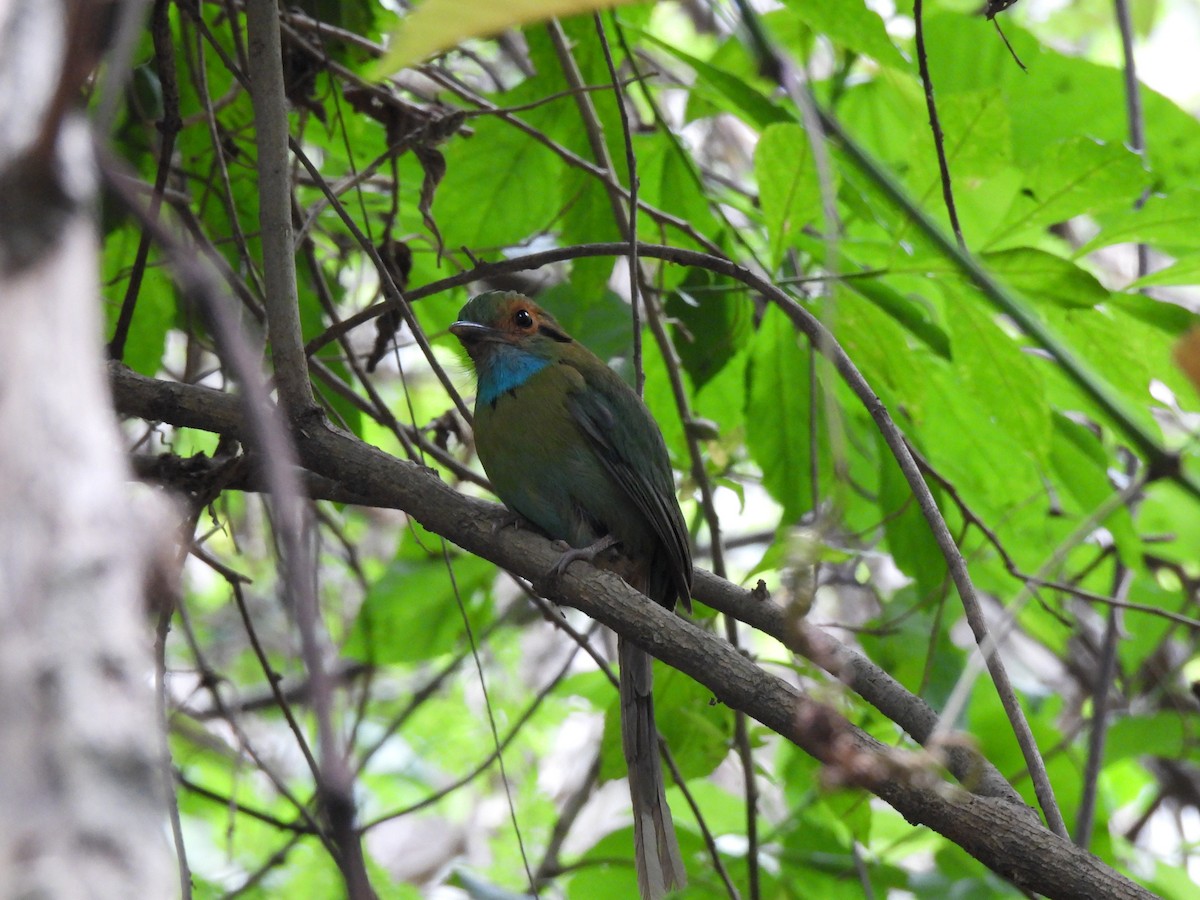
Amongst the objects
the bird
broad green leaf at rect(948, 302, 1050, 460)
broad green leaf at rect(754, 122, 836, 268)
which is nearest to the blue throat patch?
the bird

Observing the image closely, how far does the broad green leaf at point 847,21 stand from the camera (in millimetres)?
2824

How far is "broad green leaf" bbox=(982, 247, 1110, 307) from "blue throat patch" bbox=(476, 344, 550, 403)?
1.50 metres

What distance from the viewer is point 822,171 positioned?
1.56 m

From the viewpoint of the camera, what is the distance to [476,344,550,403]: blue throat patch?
13.0 ft

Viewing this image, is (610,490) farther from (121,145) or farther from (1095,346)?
(121,145)

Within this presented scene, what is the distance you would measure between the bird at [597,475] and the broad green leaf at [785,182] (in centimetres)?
65

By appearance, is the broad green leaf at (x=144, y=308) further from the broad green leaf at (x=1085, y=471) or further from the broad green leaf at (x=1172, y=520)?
the broad green leaf at (x=1172, y=520)

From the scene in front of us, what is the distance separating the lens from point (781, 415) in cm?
368

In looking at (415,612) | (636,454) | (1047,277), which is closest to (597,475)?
(636,454)

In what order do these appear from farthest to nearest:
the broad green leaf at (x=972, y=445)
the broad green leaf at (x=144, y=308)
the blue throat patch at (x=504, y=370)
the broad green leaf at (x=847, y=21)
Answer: the blue throat patch at (x=504, y=370)
the broad green leaf at (x=972, y=445)
the broad green leaf at (x=144, y=308)
the broad green leaf at (x=847, y=21)

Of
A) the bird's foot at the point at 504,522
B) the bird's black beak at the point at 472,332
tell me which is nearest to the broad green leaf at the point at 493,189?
the bird's black beak at the point at 472,332

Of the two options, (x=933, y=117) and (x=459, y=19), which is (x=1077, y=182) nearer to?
(x=933, y=117)

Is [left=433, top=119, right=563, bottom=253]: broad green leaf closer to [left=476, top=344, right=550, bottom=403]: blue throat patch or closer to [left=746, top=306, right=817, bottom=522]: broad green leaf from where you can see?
[left=476, top=344, right=550, bottom=403]: blue throat patch

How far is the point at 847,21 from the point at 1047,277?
90cm
